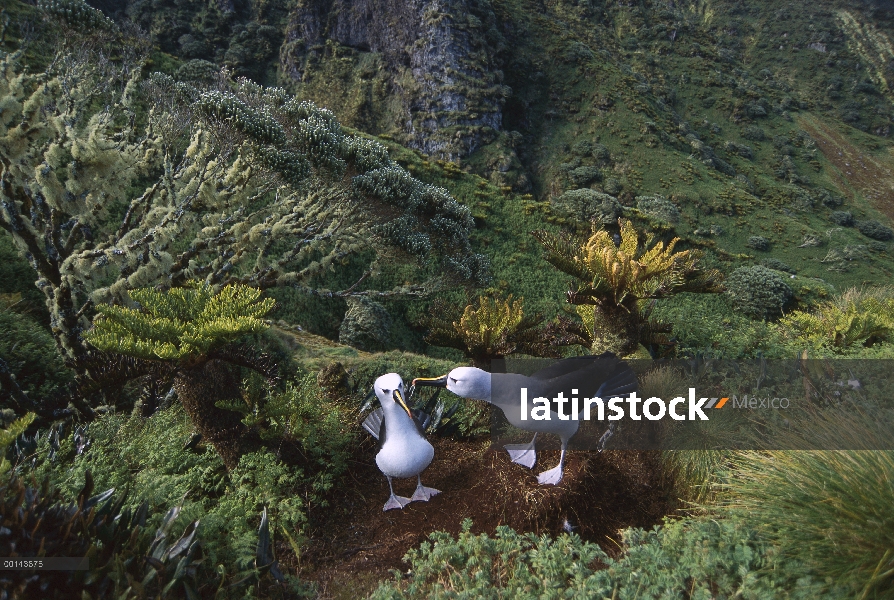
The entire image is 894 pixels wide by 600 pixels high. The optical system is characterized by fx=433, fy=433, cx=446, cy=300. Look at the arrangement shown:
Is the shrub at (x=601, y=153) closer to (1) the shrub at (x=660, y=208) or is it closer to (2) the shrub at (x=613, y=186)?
(2) the shrub at (x=613, y=186)

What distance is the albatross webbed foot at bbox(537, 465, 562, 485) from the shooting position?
3391 mm

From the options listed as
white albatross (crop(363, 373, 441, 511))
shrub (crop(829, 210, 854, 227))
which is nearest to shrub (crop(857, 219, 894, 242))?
shrub (crop(829, 210, 854, 227))

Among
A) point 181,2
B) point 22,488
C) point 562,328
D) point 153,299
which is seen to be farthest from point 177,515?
point 181,2

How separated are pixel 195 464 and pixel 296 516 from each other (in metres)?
1.38

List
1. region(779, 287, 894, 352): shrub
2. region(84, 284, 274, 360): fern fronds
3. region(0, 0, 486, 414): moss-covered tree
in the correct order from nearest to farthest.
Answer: region(84, 284, 274, 360): fern fronds < region(0, 0, 486, 414): moss-covered tree < region(779, 287, 894, 352): shrub

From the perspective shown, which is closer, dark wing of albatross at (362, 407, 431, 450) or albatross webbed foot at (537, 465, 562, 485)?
albatross webbed foot at (537, 465, 562, 485)

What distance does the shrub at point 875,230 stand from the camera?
147 ft

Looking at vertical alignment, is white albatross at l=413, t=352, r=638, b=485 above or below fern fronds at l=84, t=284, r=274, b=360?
below

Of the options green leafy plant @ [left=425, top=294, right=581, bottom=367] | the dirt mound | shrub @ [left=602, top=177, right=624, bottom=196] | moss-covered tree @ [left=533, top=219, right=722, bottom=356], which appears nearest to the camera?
the dirt mound

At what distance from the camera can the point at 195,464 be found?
3.98 metres

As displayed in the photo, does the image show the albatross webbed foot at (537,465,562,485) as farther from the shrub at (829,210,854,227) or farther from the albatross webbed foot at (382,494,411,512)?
the shrub at (829,210,854,227)

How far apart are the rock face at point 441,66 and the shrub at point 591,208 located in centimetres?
2915

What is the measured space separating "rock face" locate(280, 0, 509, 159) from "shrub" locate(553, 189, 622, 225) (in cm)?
2915

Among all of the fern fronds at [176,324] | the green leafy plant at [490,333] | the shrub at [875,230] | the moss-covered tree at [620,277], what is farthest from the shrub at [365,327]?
the shrub at [875,230]
